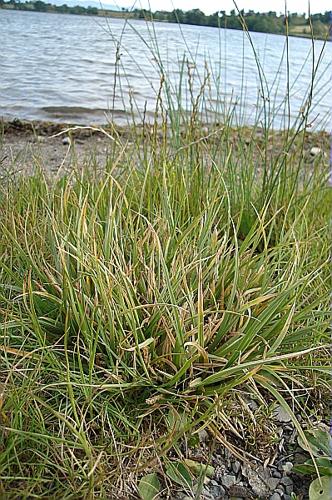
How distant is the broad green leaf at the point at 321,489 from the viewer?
0.82m

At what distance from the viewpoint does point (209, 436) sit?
3.10ft

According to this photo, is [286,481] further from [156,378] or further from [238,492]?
[156,378]

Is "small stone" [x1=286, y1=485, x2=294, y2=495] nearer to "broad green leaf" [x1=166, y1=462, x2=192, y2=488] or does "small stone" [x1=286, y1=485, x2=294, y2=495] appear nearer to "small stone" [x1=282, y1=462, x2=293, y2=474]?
"small stone" [x1=282, y1=462, x2=293, y2=474]

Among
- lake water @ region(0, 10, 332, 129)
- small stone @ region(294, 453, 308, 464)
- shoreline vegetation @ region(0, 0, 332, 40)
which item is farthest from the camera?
lake water @ region(0, 10, 332, 129)

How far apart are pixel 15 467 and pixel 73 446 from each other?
0.09 metres

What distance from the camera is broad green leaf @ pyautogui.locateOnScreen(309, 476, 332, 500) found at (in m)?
0.82

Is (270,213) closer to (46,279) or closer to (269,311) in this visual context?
(269,311)

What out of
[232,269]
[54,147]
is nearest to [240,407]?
[232,269]

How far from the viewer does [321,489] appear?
0.83 m

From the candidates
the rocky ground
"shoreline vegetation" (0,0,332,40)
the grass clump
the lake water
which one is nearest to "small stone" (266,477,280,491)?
the rocky ground

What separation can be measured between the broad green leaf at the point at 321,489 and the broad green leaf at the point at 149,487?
0.24 meters

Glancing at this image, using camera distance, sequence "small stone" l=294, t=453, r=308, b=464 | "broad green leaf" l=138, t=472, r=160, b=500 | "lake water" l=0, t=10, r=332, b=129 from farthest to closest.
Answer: "lake water" l=0, t=10, r=332, b=129 < "small stone" l=294, t=453, r=308, b=464 < "broad green leaf" l=138, t=472, r=160, b=500

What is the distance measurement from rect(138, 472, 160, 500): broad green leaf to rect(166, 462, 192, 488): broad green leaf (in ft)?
0.08

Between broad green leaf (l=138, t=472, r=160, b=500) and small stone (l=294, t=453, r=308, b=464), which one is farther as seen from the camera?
small stone (l=294, t=453, r=308, b=464)
